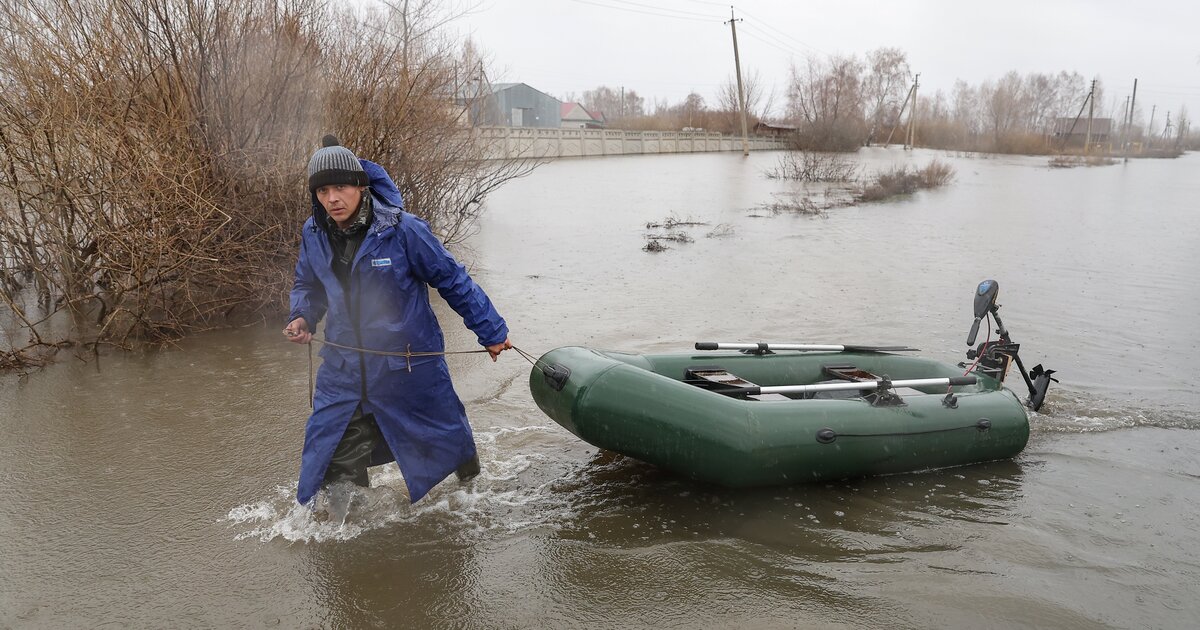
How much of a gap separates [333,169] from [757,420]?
222 cm

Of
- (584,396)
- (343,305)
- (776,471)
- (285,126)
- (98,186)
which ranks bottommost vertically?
(776,471)

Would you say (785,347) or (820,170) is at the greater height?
(820,170)

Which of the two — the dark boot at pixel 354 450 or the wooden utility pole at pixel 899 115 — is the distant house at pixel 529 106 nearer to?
the wooden utility pole at pixel 899 115

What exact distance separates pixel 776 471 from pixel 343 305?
2.16 m

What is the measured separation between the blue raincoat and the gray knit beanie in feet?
0.55

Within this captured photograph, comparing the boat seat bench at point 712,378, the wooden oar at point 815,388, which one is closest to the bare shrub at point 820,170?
the boat seat bench at point 712,378

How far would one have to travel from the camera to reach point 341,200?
3178 millimetres

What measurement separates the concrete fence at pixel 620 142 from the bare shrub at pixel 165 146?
24.4 m

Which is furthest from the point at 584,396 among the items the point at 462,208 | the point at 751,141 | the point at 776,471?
the point at 751,141

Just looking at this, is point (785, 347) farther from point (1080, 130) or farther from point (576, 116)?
point (1080, 130)

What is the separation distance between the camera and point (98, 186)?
234 inches

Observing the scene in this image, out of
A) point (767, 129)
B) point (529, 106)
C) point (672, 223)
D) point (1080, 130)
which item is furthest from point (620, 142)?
point (1080, 130)

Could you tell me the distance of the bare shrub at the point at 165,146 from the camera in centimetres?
588

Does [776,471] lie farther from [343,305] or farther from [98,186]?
[98,186]
